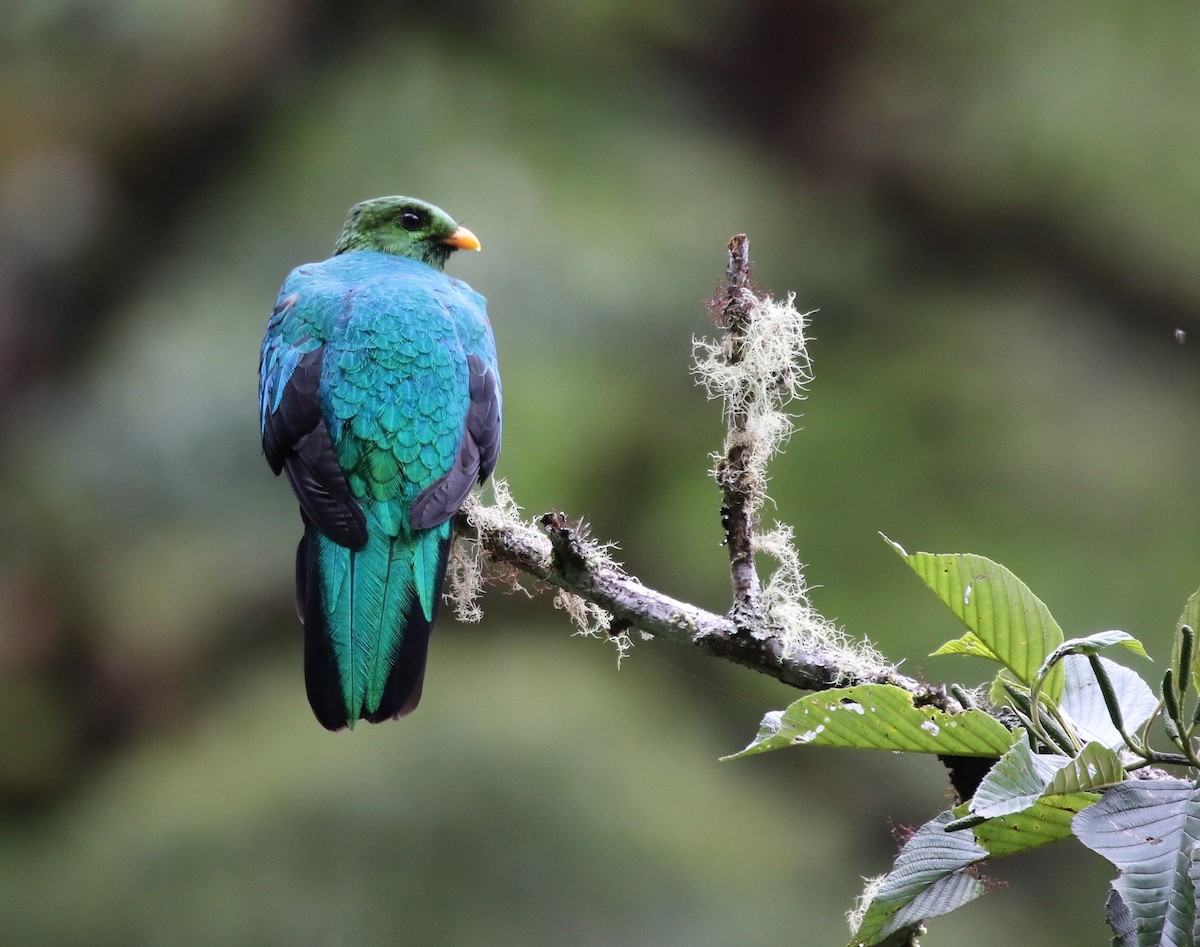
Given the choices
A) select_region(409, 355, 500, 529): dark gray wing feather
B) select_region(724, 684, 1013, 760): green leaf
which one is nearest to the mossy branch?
select_region(724, 684, 1013, 760): green leaf

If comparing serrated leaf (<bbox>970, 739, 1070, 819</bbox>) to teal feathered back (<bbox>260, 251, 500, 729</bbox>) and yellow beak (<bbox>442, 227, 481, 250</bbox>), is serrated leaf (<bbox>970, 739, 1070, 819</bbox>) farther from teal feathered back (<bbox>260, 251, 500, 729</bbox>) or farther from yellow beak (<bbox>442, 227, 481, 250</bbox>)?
yellow beak (<bbox>442, 227, 481, 250</bbox>)

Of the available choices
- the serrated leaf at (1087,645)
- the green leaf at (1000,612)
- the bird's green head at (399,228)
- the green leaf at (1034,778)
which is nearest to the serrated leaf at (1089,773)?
the green leaf at (1034,778)

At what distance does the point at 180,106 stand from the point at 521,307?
2984mm

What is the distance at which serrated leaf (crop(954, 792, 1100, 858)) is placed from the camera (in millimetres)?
1476

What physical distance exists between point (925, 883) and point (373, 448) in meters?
1.77

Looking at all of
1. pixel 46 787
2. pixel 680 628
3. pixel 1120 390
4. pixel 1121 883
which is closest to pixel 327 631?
pixel 680 628

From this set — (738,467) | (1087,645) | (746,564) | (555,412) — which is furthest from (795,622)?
(555,412)

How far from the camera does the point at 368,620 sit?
2582 millimetres

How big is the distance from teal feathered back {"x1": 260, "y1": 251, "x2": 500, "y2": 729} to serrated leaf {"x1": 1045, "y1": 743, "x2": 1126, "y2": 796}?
1486 millimetres

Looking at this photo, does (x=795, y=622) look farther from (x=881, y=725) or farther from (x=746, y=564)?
(x=881, y=725)

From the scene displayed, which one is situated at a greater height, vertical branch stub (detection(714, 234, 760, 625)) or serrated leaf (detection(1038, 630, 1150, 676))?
vertical branch stub (detection(714, 234, 760, 625))

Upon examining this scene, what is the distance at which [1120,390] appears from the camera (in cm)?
716

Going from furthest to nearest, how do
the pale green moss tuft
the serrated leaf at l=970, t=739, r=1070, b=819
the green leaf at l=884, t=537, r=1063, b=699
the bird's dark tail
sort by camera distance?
the bird's dark tail
the pale green moss tuft
the green leaf at l=884, t=537, r=1063, b=699
the serrated leaf at l=970, t=739, r=1070, b=819

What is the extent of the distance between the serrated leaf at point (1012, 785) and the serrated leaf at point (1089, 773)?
0.04 ft
